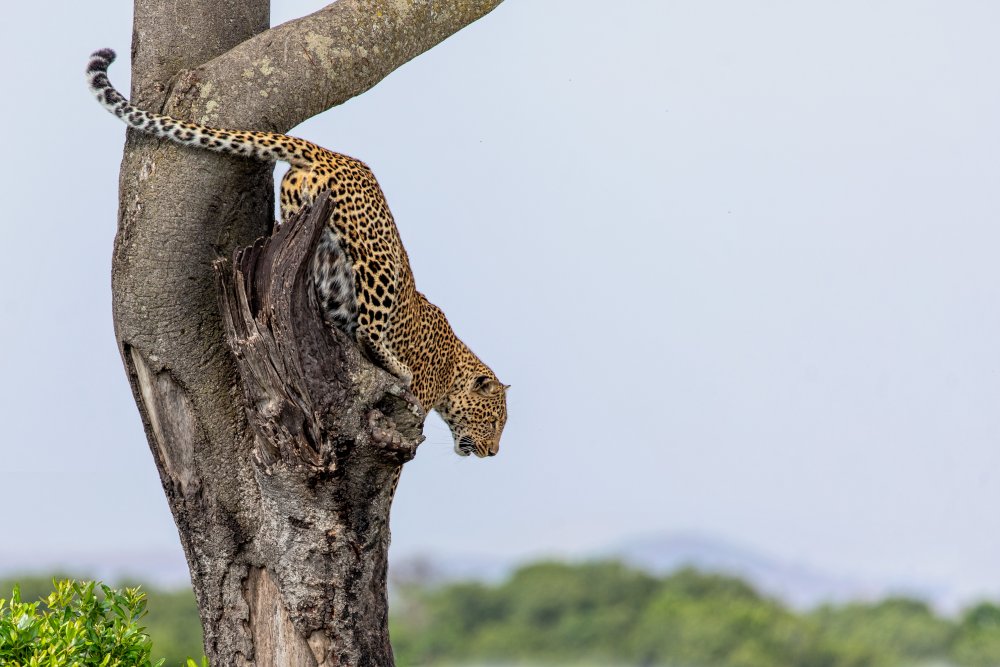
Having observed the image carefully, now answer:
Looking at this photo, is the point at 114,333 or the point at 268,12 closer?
the point at 114,333

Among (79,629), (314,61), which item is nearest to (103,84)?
(314,61)

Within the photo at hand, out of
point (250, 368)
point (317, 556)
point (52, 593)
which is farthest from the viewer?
point (52, 593)

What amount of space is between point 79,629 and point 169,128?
250 centimetres

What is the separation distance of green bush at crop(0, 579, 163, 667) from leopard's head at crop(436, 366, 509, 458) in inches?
85.3

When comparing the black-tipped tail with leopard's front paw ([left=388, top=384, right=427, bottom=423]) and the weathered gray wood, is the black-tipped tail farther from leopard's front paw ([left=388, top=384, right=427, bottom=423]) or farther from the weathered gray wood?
leopard's front paw ([left=388, top=384, right=427, bottom=423])

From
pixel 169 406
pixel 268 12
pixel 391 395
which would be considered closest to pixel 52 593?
pixel 169 406

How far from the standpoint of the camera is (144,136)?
16.6 ft

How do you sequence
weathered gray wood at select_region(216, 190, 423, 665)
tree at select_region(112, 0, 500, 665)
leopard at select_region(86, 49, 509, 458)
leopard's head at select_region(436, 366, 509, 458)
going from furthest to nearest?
leopard's head at select_region(436, 366, 509, 458) < leopard at select_region(86, 49, 509, 458) < tree at select_region(112, 0, 500, 665) < weathered gray wood at select_region(216, 190, 423, 665)

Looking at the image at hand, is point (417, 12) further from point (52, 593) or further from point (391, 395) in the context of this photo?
point (52, 593)

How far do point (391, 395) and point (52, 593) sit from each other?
2.22 m

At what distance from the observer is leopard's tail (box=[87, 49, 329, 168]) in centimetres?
495

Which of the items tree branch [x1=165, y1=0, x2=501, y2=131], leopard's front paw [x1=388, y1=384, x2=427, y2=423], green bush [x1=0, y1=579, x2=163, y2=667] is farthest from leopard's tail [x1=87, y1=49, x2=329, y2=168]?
green bush [x1=0, y1=579, x2=163, y2=667]

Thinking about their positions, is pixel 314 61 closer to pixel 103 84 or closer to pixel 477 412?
pixel 103 84

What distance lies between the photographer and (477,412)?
6.81 meters
